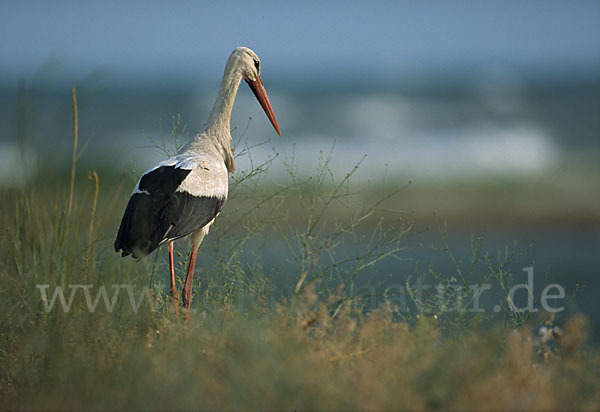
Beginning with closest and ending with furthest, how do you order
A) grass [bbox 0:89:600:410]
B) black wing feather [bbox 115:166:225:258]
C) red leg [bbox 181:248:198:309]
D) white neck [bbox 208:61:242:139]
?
grass [bbox 0:89:600:410]
black wing feather [bbox 115:166:225:258]
red leg [bbox 181:248:198:309]
white neck [bbox 208:61:242:139]

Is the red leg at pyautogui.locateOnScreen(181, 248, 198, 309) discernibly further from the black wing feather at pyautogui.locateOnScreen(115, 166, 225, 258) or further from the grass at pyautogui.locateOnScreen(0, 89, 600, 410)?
the black wing feather at pyautogui.locateOnScreen(115, 166, 225, 258)

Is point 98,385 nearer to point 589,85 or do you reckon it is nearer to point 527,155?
point 527,155

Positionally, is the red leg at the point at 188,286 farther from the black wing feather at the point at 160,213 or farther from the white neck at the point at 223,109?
the white neck at the point at 223,109

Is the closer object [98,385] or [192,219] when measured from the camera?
[98,385]

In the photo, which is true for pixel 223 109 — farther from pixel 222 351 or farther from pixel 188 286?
pixel 222 351

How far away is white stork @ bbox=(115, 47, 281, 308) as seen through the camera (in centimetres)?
430

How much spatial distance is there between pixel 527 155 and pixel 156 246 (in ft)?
53.9

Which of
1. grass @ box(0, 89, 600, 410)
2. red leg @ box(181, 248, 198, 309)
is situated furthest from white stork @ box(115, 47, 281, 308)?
grass @ box(0, 89, 600, 410)

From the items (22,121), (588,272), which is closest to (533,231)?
(588,272)

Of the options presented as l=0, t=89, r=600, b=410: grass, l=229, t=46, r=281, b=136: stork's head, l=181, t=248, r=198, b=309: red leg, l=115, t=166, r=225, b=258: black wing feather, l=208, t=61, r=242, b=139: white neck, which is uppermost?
l=229, t=46, r=281, b=136: stork's head

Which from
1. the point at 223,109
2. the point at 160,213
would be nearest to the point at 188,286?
the point at 160,213

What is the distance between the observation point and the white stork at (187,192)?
14.1ft

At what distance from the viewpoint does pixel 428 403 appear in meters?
2.64

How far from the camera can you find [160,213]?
4.38m
